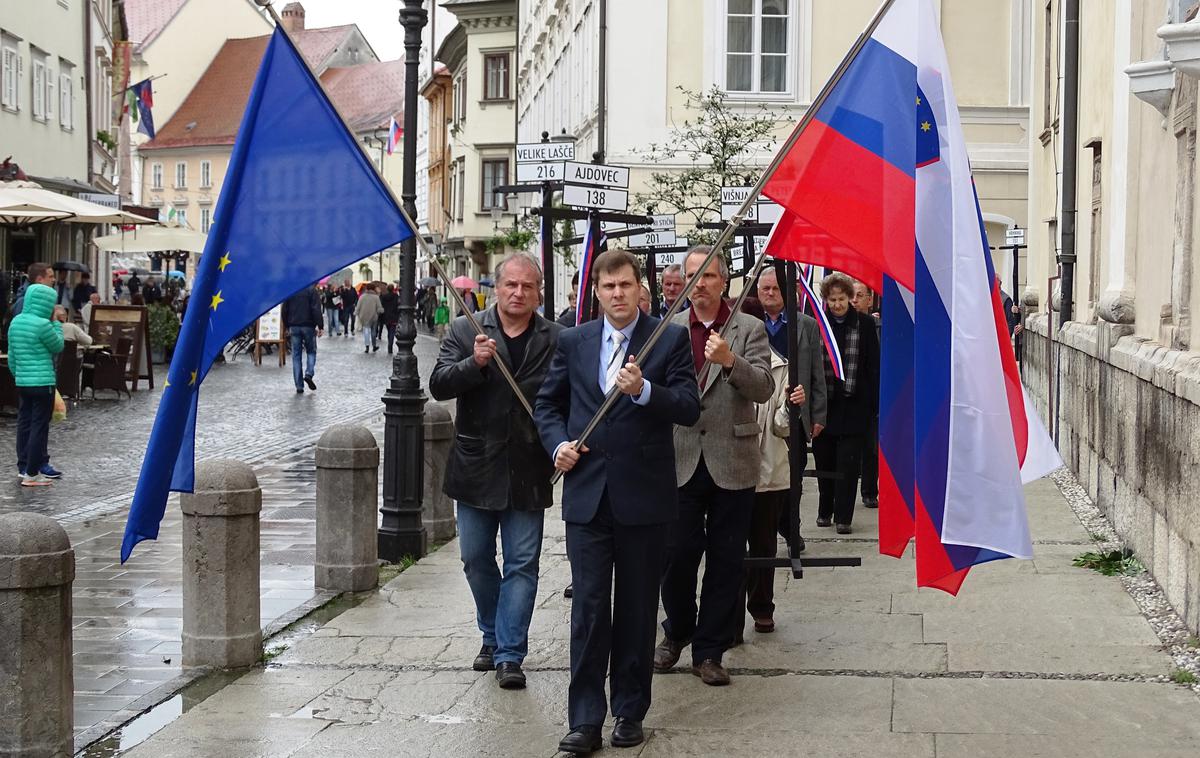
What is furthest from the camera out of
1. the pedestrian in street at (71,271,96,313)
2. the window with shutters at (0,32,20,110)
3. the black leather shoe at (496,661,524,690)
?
the window with shutters at (0,32,20,110)

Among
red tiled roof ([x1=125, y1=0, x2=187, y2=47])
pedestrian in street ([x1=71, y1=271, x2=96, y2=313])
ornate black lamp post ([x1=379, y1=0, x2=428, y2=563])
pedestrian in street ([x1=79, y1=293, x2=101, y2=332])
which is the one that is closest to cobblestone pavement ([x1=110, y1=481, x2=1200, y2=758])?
ornate black lamp post ([x1=379, y1=0, x2=428, y2=563])

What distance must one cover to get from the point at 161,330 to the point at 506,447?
23857 millimetres

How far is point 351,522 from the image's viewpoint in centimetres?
980

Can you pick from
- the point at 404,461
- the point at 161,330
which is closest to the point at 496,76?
the point at 161,330

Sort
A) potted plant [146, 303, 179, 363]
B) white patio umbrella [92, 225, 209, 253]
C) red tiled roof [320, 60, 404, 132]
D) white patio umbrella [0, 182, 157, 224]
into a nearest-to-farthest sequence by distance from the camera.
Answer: white patio umbrella [0, 182, 157, 224]
potted plant [146, 303, 179, 363]
white patio umbrella [92, 225, 209, 253]
red tiled roof [320, 60, 404, 132]

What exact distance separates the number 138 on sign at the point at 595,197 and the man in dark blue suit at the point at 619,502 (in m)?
4.62

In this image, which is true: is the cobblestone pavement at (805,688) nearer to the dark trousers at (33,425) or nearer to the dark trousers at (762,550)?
the dark trousers at (762,550)

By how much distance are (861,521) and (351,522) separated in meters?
4.66

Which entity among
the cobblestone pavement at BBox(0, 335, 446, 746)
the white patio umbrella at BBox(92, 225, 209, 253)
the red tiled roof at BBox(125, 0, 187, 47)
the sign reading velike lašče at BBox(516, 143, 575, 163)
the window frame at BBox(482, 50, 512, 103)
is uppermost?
the red tiled roof at BBox(125, 0, 187, 47)

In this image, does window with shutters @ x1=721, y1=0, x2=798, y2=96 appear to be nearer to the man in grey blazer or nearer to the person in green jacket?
the person in green jacket

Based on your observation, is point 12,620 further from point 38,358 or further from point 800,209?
point 38,358

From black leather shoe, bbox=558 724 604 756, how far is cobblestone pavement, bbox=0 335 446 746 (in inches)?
77.1

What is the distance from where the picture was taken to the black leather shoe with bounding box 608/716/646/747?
6.50 metres

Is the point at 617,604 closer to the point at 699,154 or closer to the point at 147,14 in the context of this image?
the point at 699,154
